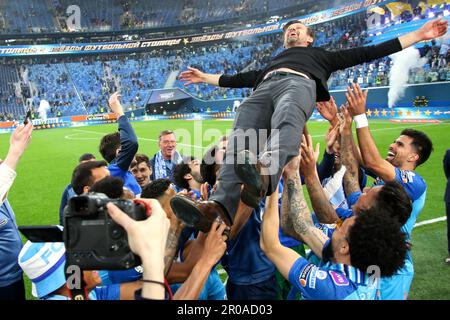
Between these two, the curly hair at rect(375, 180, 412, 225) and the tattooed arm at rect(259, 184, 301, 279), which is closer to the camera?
the tattooed arm at rect(259, 184, 301, 279)

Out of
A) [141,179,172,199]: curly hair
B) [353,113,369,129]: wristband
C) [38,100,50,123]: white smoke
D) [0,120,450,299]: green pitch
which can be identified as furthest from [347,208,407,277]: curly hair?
[38,100,50,123]: white smoke

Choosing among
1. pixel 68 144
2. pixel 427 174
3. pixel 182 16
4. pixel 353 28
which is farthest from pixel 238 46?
pixel 427 174

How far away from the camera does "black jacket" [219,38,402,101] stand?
396 centimetres

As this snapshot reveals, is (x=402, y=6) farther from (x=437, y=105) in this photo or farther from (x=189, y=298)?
(x=189, y=298)

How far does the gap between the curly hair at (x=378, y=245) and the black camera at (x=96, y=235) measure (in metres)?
1.15

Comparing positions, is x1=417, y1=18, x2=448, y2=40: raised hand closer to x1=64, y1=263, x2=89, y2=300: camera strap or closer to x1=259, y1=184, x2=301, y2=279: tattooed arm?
x1=259, y1=184, x2=301, y2=279: tattooed arm

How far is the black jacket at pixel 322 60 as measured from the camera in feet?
13.0

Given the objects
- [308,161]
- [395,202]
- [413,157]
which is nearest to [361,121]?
[308,161]

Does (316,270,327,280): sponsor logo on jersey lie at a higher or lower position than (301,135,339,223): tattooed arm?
lower

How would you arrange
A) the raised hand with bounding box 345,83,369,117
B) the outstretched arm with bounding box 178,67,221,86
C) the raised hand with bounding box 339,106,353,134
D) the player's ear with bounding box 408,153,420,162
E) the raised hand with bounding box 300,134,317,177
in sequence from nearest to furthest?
1. the raised hand with bounding box 300,134,317,177
2. the raised hand with bounding box 345,83,369,117
3. the raised hand with bounding box 339,106,353,134
4. the player's ear with bounding box 408,153,420,162
5. the outstretched arm with bounding box 178,67,221,86

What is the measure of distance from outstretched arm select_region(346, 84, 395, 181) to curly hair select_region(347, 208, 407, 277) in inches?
42.5

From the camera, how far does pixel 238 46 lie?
5078 cm

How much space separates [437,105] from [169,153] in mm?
18263

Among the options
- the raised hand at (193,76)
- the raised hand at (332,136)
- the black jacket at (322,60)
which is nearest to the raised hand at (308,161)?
the raised hand at (332,136)
